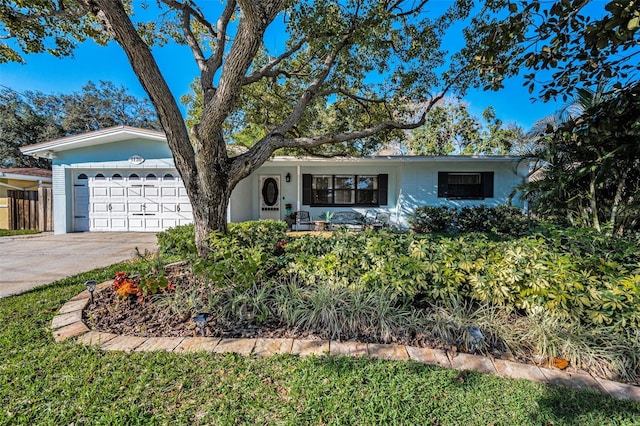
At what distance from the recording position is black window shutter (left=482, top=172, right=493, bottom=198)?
10492mm

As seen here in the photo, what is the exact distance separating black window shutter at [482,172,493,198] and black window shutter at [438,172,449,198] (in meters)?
1.47

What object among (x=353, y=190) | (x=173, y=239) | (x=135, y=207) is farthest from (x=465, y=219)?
(x=135, y=207)

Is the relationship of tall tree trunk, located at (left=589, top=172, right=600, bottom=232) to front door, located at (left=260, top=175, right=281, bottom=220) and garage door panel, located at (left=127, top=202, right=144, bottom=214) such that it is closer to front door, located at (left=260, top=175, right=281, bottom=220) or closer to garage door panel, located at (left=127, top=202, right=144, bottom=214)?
front door, located at (left=260, top=175, right=281, bottom=220)

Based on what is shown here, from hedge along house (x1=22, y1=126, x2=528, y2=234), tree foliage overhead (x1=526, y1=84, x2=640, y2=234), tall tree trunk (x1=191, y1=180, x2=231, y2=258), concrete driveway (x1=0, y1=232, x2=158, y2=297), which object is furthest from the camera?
hedge along house (x1=22, y1=126, x2=528, y2=234)

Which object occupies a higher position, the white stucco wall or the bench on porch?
the white stucco wall

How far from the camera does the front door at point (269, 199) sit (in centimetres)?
1210

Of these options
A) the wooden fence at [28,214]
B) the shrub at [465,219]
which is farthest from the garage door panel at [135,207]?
the shrub at [465,219]

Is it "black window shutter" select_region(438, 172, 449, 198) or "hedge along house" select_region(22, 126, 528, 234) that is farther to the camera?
"black window shutter" select_region(438, 172, 449, 198)

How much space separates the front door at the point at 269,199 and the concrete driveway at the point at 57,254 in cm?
453

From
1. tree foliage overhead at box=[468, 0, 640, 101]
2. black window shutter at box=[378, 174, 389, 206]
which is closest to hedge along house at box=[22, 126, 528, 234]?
black window shutter at box=[378, 174, 389, 206]

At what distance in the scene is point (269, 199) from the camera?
12188 millimetres

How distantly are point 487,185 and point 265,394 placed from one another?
11411 millimetres

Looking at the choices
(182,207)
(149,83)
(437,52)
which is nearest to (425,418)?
(149,83)

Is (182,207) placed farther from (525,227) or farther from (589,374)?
(525,227)
